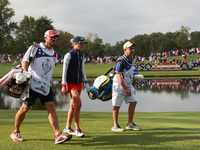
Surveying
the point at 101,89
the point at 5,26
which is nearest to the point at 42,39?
the point at 5,26

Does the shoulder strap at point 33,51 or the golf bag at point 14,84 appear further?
the shoulder strap at point 33,51

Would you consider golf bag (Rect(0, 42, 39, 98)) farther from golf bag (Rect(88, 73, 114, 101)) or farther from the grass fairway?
golf bag (Rect(88, 73, 114, 101))

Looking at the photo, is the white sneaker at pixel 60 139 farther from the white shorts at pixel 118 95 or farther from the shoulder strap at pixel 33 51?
the white shorts at pixel 118 95

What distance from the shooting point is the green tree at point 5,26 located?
74.6m

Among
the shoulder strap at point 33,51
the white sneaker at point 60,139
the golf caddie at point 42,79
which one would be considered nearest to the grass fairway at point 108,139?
the white sneaker at point 60,139

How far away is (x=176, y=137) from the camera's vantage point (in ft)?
17.1

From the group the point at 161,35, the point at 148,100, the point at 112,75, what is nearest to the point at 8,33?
the point at 148,100

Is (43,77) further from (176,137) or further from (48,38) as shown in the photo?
(176,137)

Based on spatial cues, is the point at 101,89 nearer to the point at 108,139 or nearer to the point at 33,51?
the point at 108,139

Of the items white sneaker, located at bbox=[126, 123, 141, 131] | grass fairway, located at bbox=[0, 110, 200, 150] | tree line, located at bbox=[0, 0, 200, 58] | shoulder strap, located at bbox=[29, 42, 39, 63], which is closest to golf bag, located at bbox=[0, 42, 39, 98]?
shoulder strap, located at bbox=[29, 42, 39, 63]

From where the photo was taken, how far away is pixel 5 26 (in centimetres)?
7488

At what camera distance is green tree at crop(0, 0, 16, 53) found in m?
74.6

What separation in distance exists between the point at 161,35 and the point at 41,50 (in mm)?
150290

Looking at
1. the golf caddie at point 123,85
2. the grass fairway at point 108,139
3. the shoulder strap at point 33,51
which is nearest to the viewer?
the grass fairway at point 108,139
